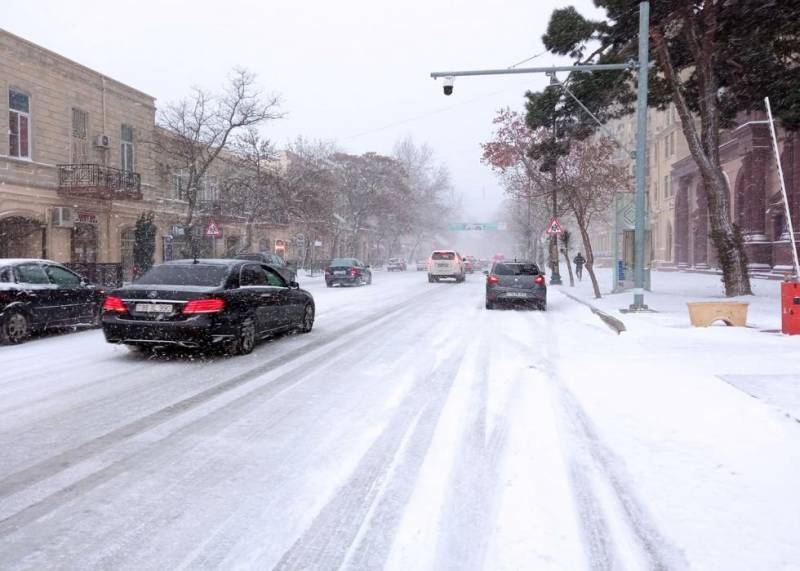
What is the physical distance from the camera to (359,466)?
14.6ft

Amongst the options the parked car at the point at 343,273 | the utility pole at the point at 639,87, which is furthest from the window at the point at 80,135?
the utility pole at the point at 639,87

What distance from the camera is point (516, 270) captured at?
18094 mm

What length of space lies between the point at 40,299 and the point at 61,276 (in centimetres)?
103

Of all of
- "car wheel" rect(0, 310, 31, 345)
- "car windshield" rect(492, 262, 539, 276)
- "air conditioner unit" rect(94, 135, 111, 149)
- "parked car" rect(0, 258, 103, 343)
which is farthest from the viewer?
"air conditioner unit" rect(94, 135, 111, 149)

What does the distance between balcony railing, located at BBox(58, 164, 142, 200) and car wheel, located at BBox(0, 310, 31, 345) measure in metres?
15.0

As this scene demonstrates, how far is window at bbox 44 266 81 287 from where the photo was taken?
11.9m

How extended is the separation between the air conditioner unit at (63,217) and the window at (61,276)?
13553 millimetres

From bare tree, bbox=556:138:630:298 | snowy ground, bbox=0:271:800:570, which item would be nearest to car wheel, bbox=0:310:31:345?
snowy ground, bbox=0:271:800:570

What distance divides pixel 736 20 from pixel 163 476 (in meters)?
19.5

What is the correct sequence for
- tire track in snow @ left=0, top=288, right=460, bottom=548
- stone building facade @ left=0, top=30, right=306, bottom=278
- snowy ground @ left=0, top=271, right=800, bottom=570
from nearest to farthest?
1. snowy ground @ left=0, top=271, right=800, bottom=570
2. tire track in snow @ left=0, top=288, right=460, bottom=548
3. stone building facade @ left=0, top=30, right=306, bottom=278

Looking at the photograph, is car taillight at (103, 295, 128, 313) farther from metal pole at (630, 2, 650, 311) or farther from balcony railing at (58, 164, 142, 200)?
balcony railing at (58, 164, 142, 200)

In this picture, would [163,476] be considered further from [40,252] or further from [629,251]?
[40,252]

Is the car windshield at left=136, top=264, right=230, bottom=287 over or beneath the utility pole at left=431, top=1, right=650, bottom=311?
beneath

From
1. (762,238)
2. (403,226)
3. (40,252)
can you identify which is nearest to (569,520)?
(40,252)
